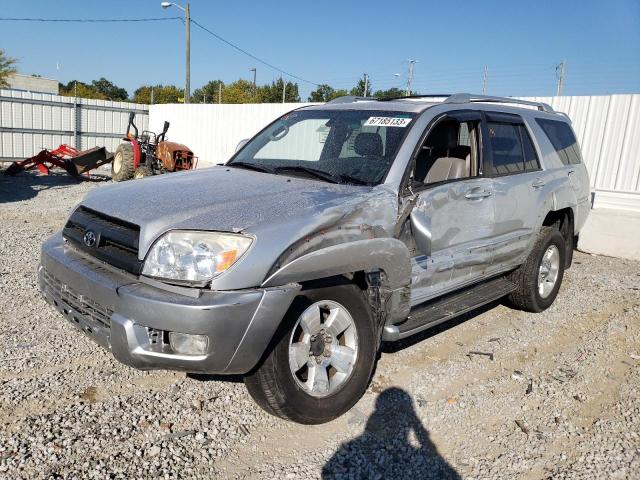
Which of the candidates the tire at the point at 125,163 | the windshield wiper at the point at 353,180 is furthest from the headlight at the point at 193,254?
the tire at the point at 125,163

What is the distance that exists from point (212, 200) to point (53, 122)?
1791 cm

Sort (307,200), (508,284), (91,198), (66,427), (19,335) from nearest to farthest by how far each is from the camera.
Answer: (66,427) < (307,200) < (91,198) < (19,335) < (508,284)

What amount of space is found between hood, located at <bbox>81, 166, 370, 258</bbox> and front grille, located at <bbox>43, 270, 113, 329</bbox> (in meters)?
0.41

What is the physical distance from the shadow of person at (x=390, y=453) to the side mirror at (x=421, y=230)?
3.58 ft

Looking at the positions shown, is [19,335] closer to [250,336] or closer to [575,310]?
[250,336]

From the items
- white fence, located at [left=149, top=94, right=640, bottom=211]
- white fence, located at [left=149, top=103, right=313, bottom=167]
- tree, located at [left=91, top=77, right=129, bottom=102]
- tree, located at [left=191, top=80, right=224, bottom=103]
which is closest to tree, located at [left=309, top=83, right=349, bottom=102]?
tree, located at [left=191, top=80, right=224, bottom=103]

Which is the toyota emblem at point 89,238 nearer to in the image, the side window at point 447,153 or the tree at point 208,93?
the side window at point 447,153

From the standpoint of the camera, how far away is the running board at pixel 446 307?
3.67m

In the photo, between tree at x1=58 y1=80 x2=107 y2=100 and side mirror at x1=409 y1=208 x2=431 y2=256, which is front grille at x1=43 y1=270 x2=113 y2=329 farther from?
tree at x1=58 y1=80 x2=107 y2=100

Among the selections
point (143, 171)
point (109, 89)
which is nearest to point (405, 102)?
point (143, 171)

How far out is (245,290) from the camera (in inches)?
109

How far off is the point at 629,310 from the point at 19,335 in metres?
5.92

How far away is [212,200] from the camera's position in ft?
10.6

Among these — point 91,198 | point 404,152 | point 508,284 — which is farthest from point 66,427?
point 508,284
